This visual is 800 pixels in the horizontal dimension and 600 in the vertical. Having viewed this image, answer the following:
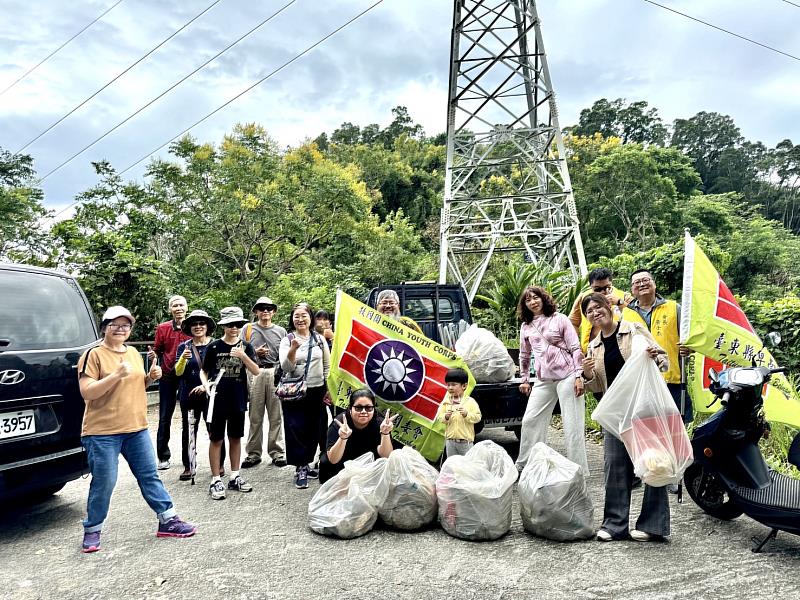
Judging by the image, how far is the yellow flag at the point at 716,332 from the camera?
12.8 ft

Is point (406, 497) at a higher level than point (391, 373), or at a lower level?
lower

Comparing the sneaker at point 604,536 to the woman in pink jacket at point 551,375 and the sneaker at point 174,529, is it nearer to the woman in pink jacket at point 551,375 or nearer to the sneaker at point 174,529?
the woman in pink jacket at point 551,375

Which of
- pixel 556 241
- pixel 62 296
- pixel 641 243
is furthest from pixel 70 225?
pixel 641 243

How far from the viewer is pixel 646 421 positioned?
11.7ft

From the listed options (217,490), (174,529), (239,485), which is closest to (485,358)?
(239,485)

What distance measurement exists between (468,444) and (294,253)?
13.6 meters

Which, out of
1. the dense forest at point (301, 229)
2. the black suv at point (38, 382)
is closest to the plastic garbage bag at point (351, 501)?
the black suv at point (38, 382)

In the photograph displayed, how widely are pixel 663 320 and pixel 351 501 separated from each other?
2.72 metres

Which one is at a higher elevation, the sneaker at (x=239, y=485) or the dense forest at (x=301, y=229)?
the dense forest at (x=301, y=229)

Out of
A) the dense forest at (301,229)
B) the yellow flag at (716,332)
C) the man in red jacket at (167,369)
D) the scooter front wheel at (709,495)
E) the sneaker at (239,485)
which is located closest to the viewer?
the yellow flag at (716,332)

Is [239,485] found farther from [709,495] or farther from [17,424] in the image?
[709,495]

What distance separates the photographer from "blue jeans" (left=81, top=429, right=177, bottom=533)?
371 cm

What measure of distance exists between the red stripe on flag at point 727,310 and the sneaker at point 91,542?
4.25 meters

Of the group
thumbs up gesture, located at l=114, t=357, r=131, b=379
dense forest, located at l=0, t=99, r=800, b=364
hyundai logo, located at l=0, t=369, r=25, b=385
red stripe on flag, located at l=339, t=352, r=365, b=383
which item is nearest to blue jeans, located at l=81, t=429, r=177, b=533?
thumbs up gesture, located at l=114, t=357, r=131, b=379
